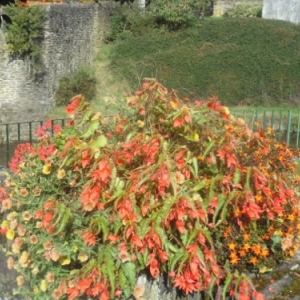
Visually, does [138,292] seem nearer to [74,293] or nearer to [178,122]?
[74,293]

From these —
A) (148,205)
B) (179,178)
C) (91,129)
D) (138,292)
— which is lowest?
(138,292)

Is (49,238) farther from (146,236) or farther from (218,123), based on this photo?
(218,123)

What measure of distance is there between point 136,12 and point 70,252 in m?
21.1

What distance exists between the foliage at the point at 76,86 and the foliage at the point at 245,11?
900cm

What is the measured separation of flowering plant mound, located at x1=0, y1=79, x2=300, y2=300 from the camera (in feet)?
12.0

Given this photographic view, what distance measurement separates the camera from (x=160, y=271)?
149 inches

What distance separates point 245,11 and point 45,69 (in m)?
11.3

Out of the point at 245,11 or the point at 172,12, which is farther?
the point at 245,11

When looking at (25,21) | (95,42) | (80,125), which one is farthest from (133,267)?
(95,42)

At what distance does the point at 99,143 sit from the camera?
12.7ft

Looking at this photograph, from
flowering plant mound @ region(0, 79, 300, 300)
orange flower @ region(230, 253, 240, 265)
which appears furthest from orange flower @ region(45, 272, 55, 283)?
orange flower @ region(230, 253, 240, 265)

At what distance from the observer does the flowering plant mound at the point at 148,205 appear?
3668mm

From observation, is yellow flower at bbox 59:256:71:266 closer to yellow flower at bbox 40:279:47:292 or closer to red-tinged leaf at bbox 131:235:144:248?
yellow flower at bbox 40:279:47:292

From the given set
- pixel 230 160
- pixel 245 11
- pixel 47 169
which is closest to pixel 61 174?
pixel 47 169
